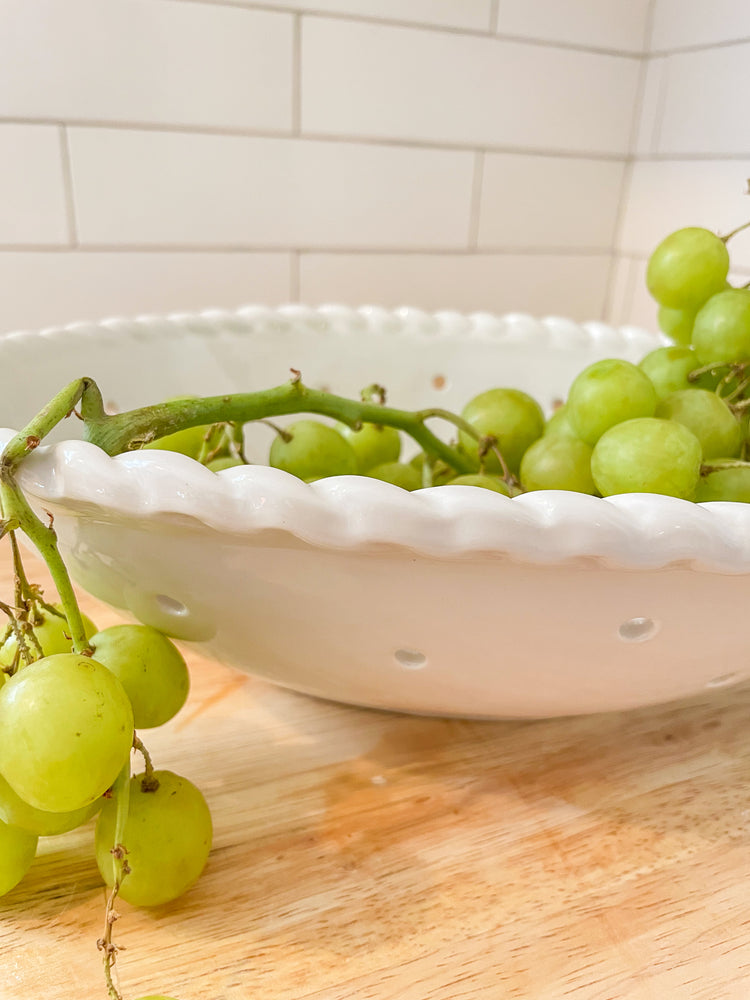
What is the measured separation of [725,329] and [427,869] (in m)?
0.35

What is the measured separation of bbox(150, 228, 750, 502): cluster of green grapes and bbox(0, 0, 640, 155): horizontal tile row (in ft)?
1.80

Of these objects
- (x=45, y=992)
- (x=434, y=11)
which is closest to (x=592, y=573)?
(x=45, y=992)

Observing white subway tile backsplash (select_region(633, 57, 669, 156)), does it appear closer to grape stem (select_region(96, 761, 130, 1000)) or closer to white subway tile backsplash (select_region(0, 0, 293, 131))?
white subway tile backsplash (select_region(0, 0, 293, 131))

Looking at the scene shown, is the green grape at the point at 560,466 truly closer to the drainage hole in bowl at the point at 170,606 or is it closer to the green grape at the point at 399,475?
the green grape at the point at 399,475

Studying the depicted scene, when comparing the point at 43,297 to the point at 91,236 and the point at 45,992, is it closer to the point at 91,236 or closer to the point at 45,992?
the point at 91,236

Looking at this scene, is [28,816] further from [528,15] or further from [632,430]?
[528,15]

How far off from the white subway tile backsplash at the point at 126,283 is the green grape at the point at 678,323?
1.84 ft

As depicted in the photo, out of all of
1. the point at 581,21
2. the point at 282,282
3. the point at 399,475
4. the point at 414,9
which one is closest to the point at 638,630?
the point at 399,475

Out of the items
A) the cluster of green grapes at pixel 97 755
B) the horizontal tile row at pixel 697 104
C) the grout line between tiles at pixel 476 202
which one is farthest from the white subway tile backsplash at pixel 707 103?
the cluster of green grapes at pixel 97 755

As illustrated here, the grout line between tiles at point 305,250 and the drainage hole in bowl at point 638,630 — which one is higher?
the grout line between tiles at point 305,250

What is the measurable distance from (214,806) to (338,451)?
0.20 metres

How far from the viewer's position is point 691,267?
20.9 inches

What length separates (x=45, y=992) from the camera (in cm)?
30

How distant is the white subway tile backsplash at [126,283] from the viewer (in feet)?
2.95
